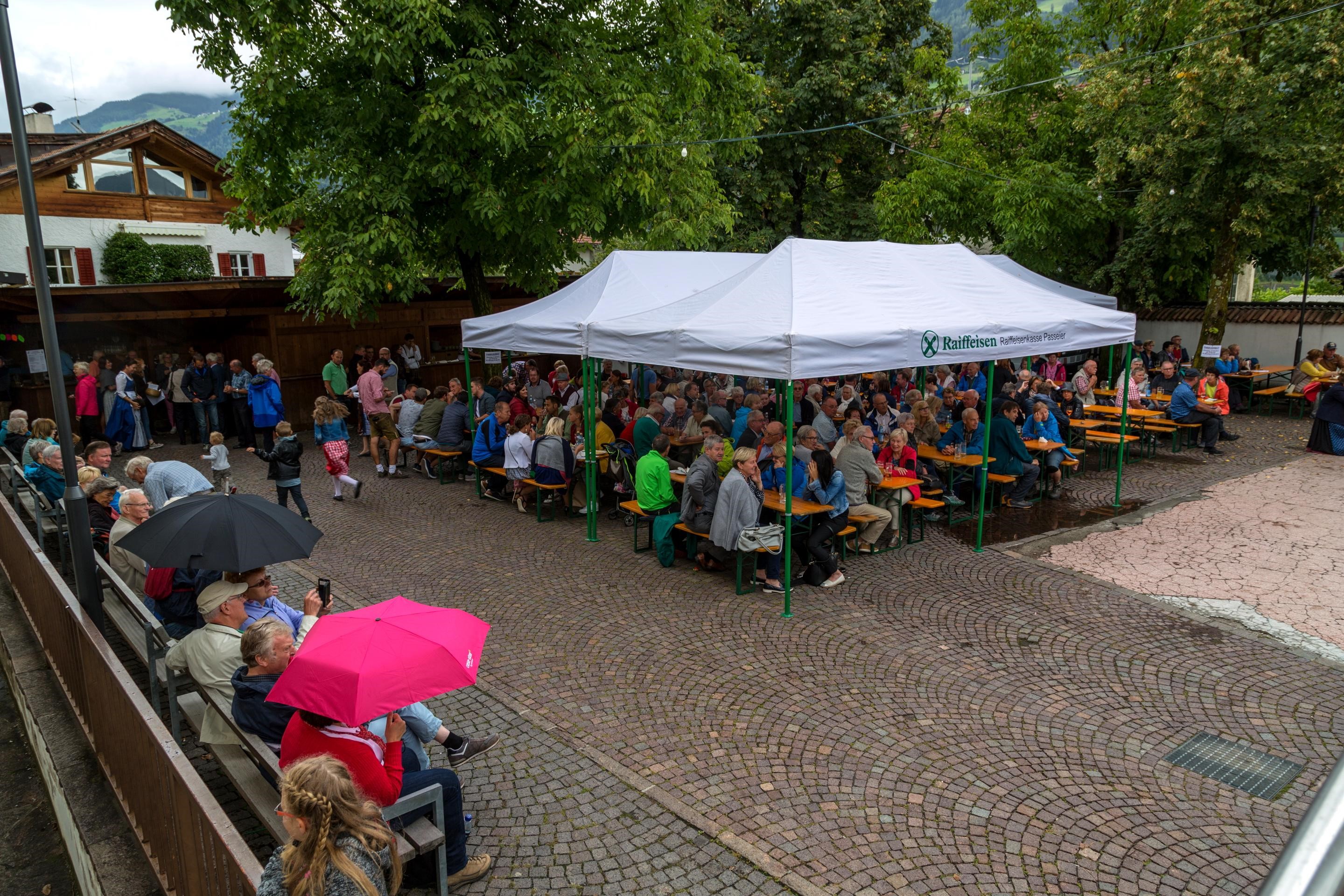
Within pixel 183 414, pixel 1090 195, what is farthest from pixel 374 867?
pixel 1090 195

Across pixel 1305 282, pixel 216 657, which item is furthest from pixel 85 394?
pixel 1305 282

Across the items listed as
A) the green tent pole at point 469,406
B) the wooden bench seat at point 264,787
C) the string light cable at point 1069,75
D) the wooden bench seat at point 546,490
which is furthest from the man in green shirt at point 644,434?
the wooden bench seat at point 264,787

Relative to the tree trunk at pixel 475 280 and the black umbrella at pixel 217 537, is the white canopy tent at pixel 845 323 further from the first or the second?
the tree trunk at pixel 475 280

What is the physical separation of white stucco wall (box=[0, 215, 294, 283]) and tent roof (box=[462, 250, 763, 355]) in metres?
12.2

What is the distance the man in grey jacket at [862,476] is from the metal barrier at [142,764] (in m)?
6.78

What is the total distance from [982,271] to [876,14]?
17.0 meters

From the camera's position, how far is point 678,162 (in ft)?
53.3

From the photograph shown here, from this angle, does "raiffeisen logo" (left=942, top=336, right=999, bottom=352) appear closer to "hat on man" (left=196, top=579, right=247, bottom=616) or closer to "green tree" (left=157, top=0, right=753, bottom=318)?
"hat on man" (left=196, top=579, right=247, bottom=616)

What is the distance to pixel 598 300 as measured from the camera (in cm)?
1263

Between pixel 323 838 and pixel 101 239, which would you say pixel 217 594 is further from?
pixel 101 239

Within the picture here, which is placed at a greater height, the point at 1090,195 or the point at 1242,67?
the point at 1242,67

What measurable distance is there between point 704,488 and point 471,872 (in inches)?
197

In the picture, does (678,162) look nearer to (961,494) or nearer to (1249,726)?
(961,494)

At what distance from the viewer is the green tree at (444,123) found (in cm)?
1369
